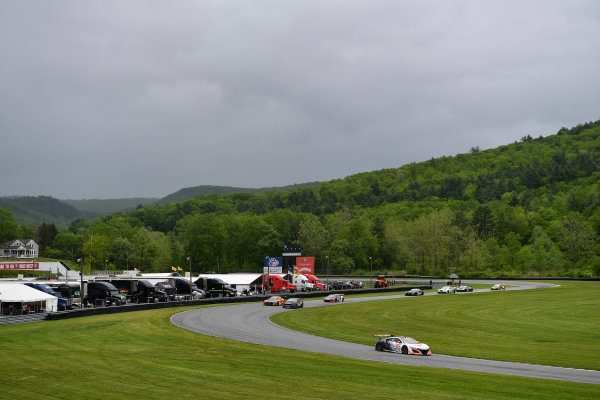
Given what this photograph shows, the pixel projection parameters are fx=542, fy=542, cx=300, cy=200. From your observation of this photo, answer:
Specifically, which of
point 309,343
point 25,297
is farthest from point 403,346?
point 25,297

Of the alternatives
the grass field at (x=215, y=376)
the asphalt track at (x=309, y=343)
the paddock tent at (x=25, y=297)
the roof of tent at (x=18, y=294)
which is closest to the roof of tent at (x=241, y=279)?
the asphalt track at (x=309, y=343)

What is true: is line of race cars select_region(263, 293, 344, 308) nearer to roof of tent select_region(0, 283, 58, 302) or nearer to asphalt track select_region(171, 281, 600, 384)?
asphalt track select_region(171, 281, 600, 384)

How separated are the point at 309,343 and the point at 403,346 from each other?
21.0ft

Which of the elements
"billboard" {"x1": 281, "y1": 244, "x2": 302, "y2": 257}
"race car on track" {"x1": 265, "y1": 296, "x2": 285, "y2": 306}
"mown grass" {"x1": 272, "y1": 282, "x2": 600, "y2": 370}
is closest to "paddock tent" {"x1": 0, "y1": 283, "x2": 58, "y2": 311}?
"mown grass" {"x1": 272, "y1": 282, "x2": 600, "y2": 370}

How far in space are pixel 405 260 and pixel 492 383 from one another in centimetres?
14661

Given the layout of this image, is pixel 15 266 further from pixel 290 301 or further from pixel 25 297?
pixel 290 301

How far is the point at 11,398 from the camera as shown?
18969 millimetres

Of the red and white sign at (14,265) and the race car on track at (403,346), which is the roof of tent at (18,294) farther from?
the red and white sign at (14,265)

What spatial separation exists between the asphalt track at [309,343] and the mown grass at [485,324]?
168 cm

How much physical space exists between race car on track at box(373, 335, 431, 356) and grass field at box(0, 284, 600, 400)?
436 cm

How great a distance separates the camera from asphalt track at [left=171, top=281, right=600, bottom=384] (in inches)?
1002

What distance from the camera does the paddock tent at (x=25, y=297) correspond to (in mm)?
48281

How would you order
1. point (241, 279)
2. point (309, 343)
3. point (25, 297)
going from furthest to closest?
1. point (241, 279)
2. point (25, 297)
3. point (309, 343)

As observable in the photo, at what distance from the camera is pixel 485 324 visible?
46125mm
